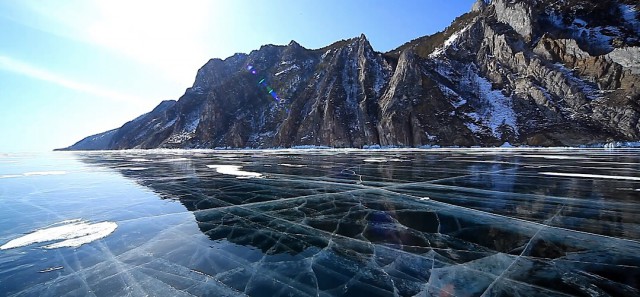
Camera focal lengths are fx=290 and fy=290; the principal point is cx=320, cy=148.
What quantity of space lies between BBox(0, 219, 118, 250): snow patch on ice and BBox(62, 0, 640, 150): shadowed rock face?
6395cm

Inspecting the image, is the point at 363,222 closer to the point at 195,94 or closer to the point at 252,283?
the point at 252,283

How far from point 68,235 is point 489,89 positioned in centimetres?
8050

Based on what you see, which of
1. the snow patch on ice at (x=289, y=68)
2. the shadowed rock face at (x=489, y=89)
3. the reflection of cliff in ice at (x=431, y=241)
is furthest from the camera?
the snow patch on ice at (x=289, y=68)

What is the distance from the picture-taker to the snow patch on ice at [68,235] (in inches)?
194

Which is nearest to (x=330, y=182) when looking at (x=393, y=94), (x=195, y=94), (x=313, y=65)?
(x=393, y=94)

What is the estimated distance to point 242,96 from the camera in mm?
121750

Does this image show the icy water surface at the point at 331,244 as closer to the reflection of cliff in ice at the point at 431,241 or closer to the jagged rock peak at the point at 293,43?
the reflection of cliff in ice at the point at 431,241

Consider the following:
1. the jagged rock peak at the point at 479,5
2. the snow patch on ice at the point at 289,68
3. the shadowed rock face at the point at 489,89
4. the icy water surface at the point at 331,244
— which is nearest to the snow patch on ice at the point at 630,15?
the shadowed rock face at the point at 489,89

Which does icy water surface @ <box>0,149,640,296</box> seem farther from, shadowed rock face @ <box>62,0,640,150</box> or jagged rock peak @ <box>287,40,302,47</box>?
jagged rock peak @ <box>287,40,302,47</box>

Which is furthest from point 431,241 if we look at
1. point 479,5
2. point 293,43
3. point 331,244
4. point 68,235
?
point 479,5

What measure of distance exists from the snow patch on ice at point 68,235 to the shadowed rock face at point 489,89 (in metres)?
64.0

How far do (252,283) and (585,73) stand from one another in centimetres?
7839

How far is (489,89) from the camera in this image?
229 ft

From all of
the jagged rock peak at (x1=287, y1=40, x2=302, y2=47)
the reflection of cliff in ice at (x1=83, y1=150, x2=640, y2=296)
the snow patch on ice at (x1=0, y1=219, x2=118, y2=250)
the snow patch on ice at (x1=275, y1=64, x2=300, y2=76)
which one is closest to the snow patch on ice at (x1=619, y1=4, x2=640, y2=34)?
the reflection of cliff in ice at (x1=83, y1=150, x2=640, y2=296)
